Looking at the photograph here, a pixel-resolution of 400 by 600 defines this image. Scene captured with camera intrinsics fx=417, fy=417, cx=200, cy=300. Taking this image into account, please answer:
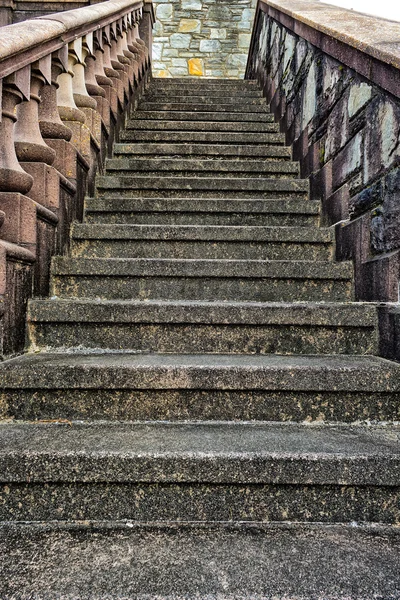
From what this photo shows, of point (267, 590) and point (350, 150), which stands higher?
point (350, 150)

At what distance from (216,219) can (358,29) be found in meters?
1.34

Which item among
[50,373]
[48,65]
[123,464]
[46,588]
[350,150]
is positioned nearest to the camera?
[46,588]

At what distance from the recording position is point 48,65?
2105 millimetres

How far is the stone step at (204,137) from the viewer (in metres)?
3.92

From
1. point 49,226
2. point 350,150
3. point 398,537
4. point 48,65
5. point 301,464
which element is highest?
point 48,65

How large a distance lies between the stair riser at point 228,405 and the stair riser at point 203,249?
1.15 m

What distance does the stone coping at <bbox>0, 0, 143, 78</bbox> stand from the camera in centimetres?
165

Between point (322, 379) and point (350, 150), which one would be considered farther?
point (350, 150)

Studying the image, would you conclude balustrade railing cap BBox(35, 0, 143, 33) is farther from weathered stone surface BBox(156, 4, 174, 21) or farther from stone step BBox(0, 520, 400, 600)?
weathered stone surface BBox(156, 4, 174, 21)

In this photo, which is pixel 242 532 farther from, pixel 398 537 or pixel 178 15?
pixel 178 15

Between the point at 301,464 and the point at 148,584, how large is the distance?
0.54 meters

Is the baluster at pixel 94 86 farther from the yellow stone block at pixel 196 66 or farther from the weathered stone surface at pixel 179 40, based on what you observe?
the weathered stone surface at pixel 179 40

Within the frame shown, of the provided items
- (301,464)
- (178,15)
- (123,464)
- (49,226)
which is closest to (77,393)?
(123,464)

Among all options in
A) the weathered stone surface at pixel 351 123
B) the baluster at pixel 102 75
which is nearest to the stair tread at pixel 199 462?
the weathered stone surface at pixel 351 123
